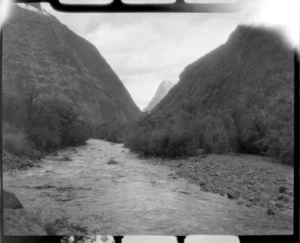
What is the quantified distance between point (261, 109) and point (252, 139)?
1552mm

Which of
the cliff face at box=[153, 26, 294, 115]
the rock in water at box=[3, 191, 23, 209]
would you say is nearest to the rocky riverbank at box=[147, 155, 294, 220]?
the cliff face at box=[153, 26, 294, 115]

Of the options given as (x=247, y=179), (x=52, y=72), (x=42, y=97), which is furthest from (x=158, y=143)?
(x=52, y=72)

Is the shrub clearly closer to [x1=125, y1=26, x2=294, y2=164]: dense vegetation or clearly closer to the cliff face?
[x1=125, y1=26, x2=294, y2=164]: dense vegetation

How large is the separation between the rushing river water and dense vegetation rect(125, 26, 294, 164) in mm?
2344

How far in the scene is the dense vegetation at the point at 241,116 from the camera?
601 inches

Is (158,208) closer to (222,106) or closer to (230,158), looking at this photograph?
(230,158)

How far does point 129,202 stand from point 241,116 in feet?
27.4

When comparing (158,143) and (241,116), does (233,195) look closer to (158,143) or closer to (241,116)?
(241,116)

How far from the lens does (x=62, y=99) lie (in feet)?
73.4

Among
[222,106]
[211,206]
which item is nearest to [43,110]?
[222,106]

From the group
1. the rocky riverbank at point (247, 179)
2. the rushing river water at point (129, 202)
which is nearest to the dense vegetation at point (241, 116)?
the rocky riverbank at point (247, 179)

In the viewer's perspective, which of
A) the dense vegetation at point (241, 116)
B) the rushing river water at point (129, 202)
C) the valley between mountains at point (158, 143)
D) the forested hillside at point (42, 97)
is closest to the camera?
the rushing river water at point (129, 202)

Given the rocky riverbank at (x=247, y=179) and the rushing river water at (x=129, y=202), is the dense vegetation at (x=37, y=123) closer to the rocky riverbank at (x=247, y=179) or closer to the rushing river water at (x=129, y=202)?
Answer: the rushing river water at (x=129, y=202)

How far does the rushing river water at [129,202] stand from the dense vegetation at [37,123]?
1.18 m
